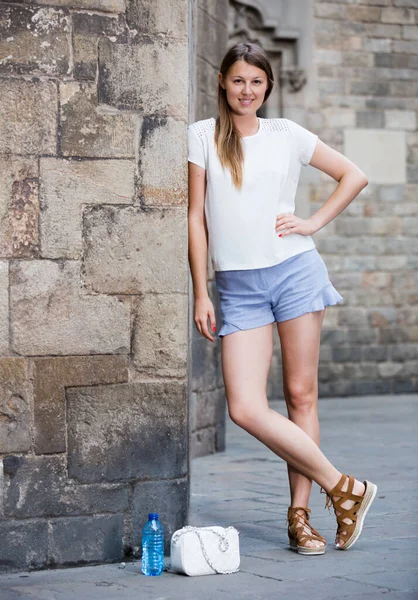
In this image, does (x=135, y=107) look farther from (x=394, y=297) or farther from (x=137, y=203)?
(x=394, y=297)

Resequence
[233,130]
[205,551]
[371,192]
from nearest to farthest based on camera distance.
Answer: [205,551], [233,130], [371,192]

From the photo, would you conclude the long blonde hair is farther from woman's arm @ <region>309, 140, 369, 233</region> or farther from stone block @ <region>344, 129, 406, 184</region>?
stone block @ <region>344, 129, 406, 184</region>

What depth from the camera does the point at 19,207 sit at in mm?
4121

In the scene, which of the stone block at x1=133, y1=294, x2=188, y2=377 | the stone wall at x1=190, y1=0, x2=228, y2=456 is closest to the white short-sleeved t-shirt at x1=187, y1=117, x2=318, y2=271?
the stone block at x1=133, y1=294, x2=188, y2=377

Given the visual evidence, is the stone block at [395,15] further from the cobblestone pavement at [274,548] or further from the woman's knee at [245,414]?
the woman's knee at [245,414]

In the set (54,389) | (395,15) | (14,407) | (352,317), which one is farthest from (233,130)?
(395,15)

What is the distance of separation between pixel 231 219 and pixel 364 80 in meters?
9.78

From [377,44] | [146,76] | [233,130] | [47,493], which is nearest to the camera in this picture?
[47,493]

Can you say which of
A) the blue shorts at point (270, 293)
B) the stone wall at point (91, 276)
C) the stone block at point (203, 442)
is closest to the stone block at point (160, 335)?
the stone wall at point (91, 276)

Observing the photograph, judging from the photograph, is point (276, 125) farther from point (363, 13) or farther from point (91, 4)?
point (363, 13)

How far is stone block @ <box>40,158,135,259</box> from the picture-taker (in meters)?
4.15

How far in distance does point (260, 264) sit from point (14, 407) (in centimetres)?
99

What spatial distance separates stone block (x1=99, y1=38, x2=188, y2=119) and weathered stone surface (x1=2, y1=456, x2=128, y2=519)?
1256 mm

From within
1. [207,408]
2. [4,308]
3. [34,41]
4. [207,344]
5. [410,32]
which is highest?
[410,32]
